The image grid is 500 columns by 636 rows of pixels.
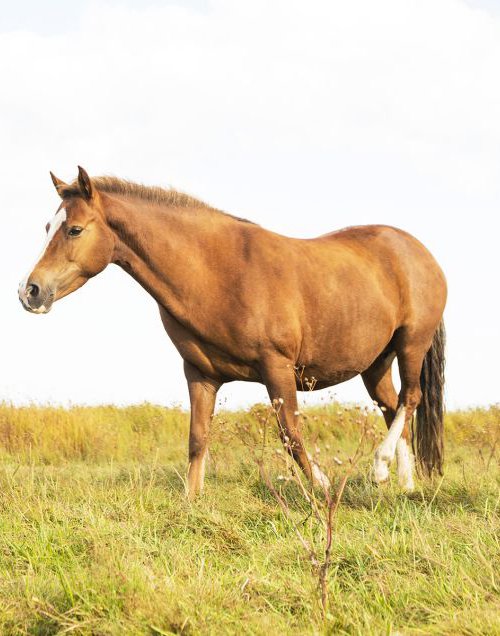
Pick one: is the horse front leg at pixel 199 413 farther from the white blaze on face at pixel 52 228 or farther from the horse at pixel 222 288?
the white blaze on face at pixel 52 228

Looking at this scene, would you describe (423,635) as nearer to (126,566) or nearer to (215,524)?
(126,566)

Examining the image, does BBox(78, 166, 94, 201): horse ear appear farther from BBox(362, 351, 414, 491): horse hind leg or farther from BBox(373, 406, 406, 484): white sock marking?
BBox(373, 406, 406, 484): white sock marking

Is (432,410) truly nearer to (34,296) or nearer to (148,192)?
(148,192)

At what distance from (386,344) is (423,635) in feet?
14.1

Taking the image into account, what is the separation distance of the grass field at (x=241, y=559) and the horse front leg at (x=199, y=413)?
0.26 metres

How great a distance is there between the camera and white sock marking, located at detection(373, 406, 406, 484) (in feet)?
22.1

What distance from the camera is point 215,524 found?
16.2 feet

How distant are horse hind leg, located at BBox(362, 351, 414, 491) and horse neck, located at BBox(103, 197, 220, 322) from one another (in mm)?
1767

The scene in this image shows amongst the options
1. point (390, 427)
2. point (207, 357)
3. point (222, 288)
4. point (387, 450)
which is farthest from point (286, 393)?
point (390, 427)

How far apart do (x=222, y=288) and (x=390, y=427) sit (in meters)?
2.51

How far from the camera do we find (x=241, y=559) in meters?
4.42

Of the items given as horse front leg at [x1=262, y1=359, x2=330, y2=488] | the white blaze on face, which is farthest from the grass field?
the white blaze on face

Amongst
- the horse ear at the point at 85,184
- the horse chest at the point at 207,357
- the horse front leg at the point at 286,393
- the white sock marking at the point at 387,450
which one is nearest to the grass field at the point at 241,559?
the white sock marking at the point at 387,450

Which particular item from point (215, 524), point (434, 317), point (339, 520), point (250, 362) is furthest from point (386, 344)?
point (215, 524)
